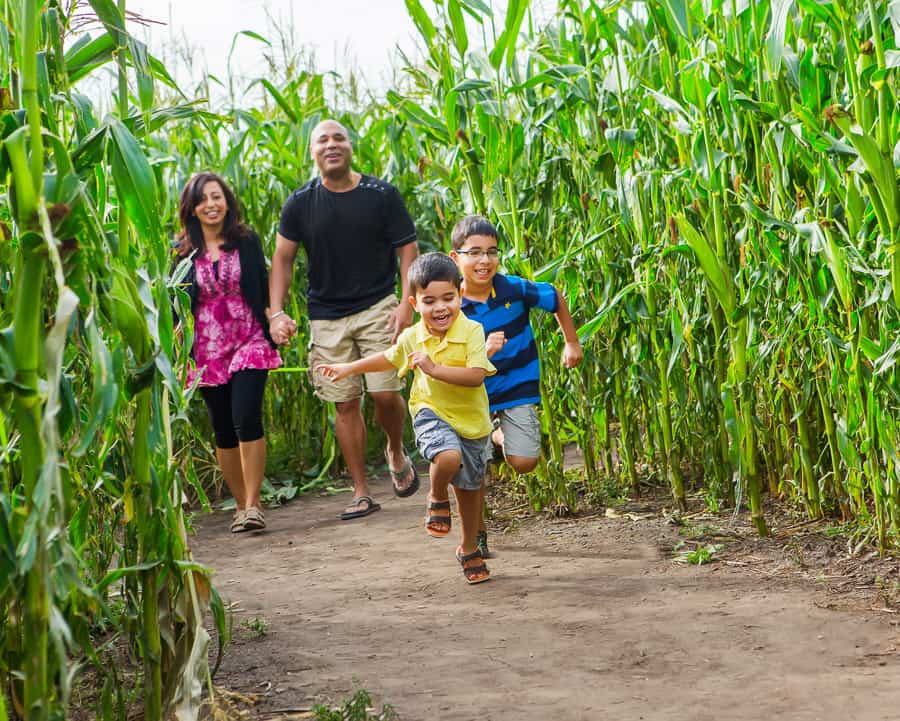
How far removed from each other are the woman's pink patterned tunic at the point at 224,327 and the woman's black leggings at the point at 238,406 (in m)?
0.05

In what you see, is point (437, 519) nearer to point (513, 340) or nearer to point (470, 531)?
point (470, 531)

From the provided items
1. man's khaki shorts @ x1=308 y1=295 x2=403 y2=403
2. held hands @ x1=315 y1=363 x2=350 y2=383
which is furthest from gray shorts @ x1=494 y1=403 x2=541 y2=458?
man's khaki shorts @ x1=308 y1=295 x2=403 y2=403

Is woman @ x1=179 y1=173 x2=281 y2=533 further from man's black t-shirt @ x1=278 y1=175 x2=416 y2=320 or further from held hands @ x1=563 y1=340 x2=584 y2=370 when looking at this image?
held hands @ x1=563 y1=340 x2=584 y2=370

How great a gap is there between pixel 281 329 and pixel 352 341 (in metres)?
0.55

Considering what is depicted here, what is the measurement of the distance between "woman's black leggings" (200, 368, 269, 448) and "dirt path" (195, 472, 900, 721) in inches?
32.6

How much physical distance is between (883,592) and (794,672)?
74cm

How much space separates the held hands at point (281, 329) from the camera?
519 centimetres

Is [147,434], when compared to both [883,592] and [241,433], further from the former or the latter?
[241,433]

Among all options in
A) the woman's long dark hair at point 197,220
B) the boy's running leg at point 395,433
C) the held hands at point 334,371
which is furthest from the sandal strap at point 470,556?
the woman's long dark hair at point 197,220

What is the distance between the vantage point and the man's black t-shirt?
5.52m

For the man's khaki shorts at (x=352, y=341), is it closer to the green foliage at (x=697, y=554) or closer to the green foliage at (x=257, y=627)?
the green foliage at (x=697, y=554)

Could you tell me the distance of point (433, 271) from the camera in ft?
12.4

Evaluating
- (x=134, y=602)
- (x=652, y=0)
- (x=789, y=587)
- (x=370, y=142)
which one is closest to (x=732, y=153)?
(x=652, y=0)

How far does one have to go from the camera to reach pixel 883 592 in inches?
133
